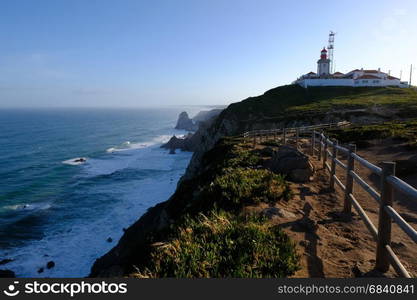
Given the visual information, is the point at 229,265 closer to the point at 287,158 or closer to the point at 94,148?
the point at 287,158

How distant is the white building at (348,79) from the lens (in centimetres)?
8538

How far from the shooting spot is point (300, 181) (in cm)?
973

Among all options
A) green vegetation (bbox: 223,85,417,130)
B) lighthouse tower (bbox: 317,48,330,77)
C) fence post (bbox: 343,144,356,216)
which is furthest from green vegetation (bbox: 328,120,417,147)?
lighthouse tower (bbox: 317,48,330,77)

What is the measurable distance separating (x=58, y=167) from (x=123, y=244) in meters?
38.5

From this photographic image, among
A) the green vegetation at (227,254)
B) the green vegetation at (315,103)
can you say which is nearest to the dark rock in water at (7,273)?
the green vegetation at (227,254)

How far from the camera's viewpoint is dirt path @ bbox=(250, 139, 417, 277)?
4.46 m

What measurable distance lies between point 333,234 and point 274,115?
53.1 meters

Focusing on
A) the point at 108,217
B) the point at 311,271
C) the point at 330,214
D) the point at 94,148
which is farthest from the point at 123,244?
the point at 94,148

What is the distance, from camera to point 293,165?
33.6 ft

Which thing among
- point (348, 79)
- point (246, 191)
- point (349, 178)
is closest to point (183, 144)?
point (348, 79)

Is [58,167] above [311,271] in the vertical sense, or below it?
below

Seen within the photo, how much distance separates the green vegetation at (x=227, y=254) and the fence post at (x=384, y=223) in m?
1.20

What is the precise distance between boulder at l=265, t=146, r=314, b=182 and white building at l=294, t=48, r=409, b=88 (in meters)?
83.0

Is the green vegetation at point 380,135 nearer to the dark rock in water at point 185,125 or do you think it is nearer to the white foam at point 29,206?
the white foam at point 29,206
